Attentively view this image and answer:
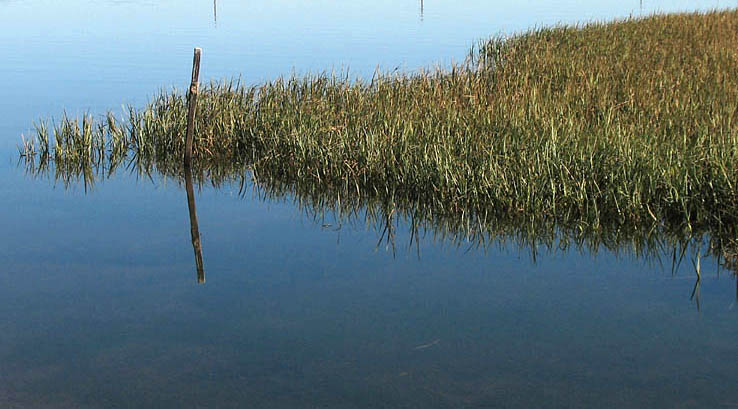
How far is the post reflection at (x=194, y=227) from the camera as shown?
8500 millimetres

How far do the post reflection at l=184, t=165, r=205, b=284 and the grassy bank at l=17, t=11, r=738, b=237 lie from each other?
1.16ft

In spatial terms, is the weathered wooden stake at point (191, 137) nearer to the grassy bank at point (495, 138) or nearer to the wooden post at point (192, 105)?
the wooden post at point (192, 105)

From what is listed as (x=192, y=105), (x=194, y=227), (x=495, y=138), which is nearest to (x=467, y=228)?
(x=495, y=138)

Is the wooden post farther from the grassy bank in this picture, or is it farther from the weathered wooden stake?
the grassy bank

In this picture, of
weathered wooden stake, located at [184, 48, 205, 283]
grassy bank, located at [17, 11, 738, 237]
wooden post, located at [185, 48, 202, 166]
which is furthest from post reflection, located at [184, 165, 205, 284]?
grassy bank, located at [17, 11, 738, 237]

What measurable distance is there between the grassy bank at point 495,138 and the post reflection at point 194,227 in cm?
36

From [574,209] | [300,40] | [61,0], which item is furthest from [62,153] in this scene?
[61,0]

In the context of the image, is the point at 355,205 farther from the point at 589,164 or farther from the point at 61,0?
the point at 61,0

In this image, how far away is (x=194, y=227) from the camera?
33.6 ft

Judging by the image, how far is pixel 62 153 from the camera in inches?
504

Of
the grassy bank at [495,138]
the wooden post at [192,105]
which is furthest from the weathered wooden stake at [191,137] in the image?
the grassy bank at [495,138]

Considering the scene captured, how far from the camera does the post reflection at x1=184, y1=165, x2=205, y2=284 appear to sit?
8.50 metres

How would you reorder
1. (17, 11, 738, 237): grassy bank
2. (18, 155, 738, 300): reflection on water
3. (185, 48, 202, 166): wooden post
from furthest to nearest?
(185, 48, 202, 166): wooden post
(17, 11, 738, 237): grassy bank
(18, 155, 738, 300): reflection on water

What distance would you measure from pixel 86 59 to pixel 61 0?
25539 millimetres
